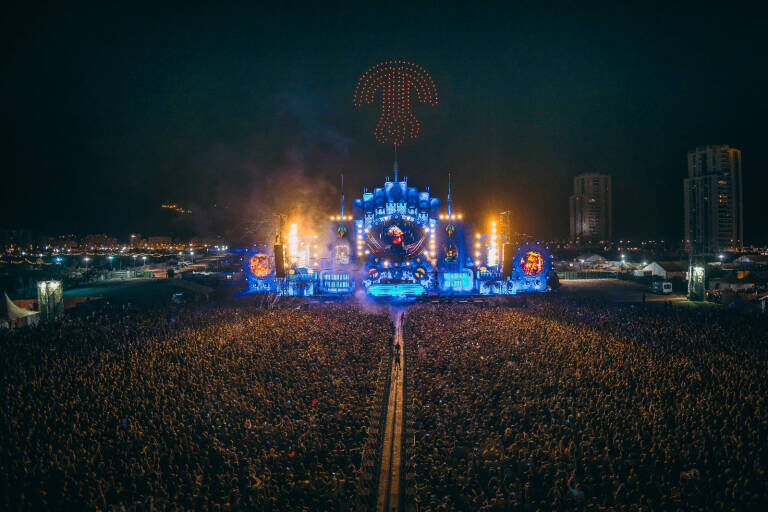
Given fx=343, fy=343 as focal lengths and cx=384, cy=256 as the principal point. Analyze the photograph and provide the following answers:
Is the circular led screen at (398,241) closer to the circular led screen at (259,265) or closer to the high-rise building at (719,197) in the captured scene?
the circular led screen at (259,265)

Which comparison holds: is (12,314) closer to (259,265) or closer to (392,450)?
(259,265)

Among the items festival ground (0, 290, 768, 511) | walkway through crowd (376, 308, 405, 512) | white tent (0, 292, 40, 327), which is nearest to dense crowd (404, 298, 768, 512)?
festival ground (0, 290, 768, 511)

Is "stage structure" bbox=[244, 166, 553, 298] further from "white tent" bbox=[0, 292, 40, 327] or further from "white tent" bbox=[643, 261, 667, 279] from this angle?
"white tent" bbox=[643, 261, 667, 279]

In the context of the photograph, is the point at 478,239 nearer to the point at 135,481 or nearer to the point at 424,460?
the point at 424,460

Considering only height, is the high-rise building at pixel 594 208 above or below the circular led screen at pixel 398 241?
above

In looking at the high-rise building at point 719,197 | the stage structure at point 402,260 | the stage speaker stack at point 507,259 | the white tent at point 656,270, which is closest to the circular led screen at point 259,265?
the stage structure at point 402,260
